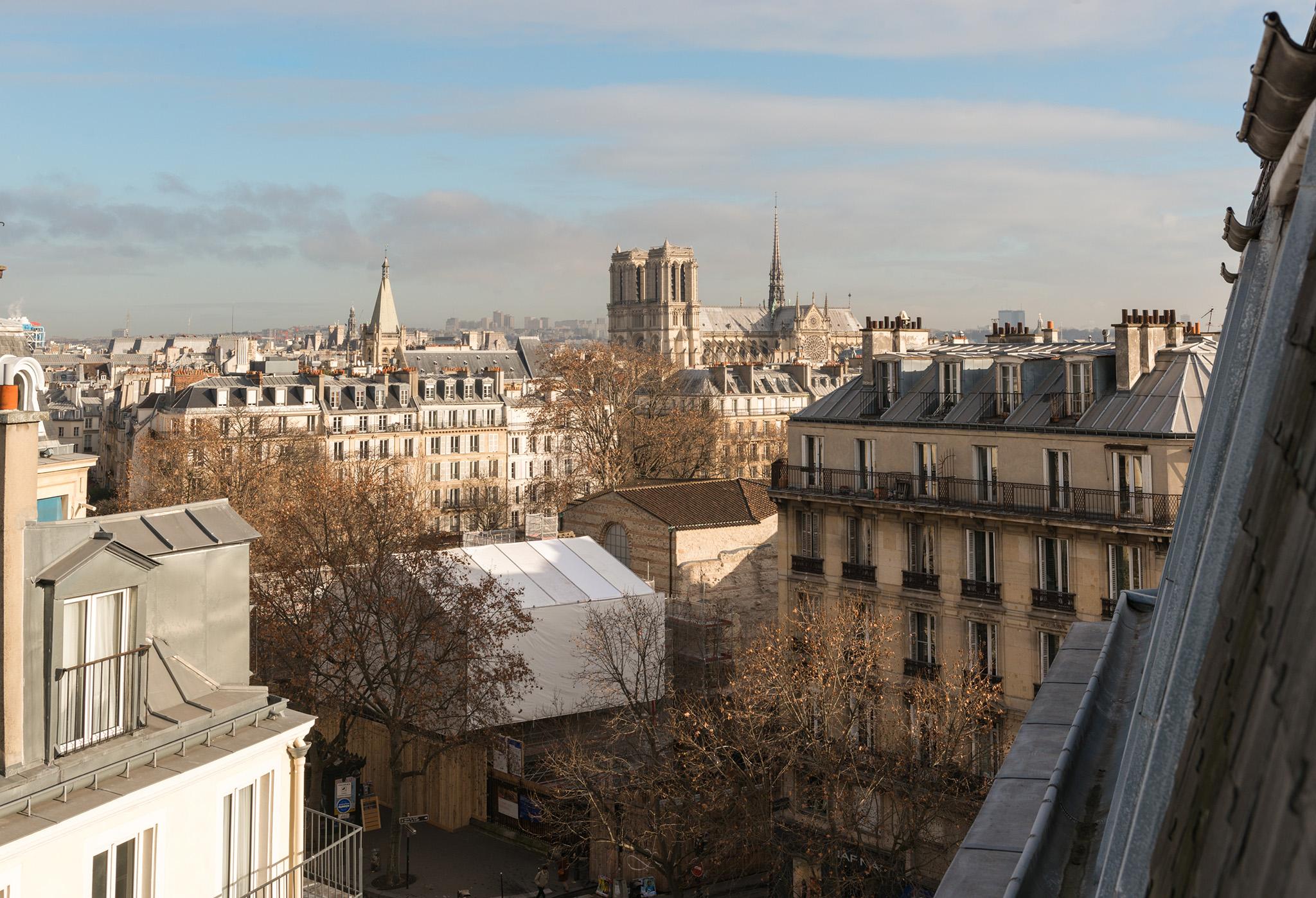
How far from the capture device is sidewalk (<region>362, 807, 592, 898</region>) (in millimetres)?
26953

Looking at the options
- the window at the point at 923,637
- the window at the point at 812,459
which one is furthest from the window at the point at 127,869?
the window at the point at 812,459

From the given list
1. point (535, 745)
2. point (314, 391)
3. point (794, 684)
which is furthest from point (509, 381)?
point (794, 684)

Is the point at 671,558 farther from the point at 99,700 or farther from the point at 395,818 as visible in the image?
the point at 99,700

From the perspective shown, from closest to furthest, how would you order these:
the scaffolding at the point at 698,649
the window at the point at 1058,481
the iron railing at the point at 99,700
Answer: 1. the iron railing at the point at 99,700
2. the window at the point at 1058,481
3. the scaffolding at the point at 698,649

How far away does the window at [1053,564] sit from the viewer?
24953mm

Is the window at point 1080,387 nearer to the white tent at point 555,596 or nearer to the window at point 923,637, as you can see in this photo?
the window at point 923,637

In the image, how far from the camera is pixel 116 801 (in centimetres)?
951

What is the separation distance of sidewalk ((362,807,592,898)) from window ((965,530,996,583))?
1136 centimetres

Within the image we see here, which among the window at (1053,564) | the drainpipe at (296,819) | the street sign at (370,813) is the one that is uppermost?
the window at (1053,564)

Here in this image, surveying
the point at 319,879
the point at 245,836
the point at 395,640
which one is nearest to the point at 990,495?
the point at 395,640

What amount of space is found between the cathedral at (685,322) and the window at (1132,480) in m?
145

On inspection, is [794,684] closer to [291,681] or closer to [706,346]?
[291,681]

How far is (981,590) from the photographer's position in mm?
26266

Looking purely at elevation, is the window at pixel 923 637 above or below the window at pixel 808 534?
below
